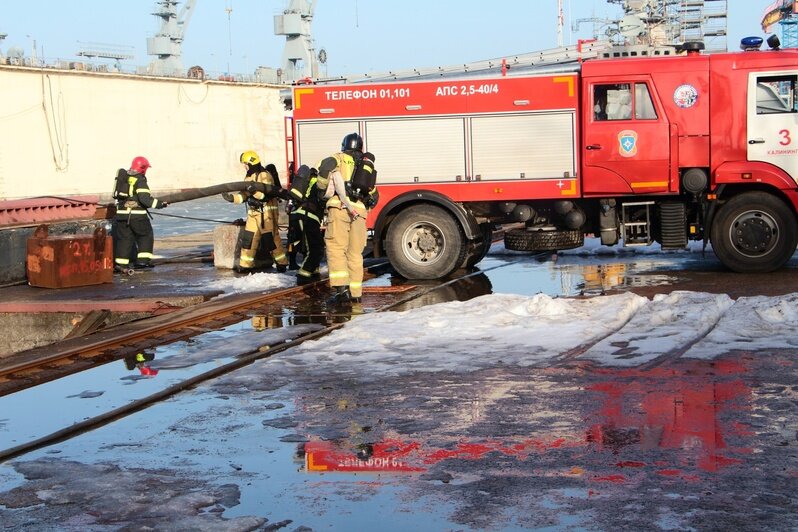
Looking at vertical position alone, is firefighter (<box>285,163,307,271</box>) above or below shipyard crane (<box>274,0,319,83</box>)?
below

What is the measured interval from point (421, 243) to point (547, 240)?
5.57 ft

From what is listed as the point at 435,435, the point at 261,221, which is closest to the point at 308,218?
the point at 261,221

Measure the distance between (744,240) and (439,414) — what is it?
8.04 m

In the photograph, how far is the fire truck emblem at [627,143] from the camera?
13758 millimetres

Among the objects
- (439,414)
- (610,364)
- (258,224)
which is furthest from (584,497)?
(258,224)

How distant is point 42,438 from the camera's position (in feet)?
20.8

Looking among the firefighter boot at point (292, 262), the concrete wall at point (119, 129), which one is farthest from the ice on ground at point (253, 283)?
the concrete wall at point (119, 129)

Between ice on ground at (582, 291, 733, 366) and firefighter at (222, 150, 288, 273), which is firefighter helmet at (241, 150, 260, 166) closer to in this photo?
firefighter at (222, 150, 288, 273)

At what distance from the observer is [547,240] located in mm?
14445

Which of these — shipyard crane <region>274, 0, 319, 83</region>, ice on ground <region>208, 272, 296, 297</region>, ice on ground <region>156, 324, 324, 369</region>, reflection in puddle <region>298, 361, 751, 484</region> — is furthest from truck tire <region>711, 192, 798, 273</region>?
shipyard crane <region>274, 0, 319, 83</region>

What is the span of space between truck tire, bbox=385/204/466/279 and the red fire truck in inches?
0.6

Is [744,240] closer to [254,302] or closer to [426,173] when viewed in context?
[426,173]

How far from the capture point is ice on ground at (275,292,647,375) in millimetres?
8395

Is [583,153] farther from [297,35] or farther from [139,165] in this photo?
[297,35]
